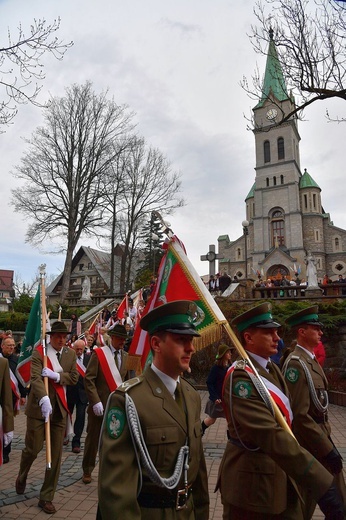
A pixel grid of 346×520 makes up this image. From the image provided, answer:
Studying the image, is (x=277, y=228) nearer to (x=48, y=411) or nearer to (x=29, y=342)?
(x=29, y=342)

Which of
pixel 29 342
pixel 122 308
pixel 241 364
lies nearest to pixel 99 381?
pixel 29 342

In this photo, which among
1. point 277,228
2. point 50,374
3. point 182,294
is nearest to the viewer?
point 182,294

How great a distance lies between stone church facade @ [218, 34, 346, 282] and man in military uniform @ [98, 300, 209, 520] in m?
45.0

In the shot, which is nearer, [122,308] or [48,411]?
[48,411]

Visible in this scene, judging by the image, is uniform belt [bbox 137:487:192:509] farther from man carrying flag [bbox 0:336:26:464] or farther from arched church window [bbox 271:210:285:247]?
arched church window [bbox 271:210:285:247]

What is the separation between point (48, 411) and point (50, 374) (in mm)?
564

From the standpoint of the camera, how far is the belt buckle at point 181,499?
2.32 m

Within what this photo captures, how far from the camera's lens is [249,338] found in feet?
10.9

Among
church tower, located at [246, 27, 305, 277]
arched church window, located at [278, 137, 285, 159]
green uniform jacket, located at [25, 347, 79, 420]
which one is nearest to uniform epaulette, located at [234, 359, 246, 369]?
green uniform jacket, located at [25, 347, 79, 420]

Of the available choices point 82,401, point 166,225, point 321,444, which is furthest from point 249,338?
point 82,401

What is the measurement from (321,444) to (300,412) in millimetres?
303

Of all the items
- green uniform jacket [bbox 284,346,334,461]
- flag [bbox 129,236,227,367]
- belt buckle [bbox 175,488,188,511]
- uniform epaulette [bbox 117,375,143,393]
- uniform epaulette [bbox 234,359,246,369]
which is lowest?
belt buckle [bbox 175,488,188,511]

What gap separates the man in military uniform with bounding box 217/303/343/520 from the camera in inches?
96.6

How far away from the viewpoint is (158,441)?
231 cm
